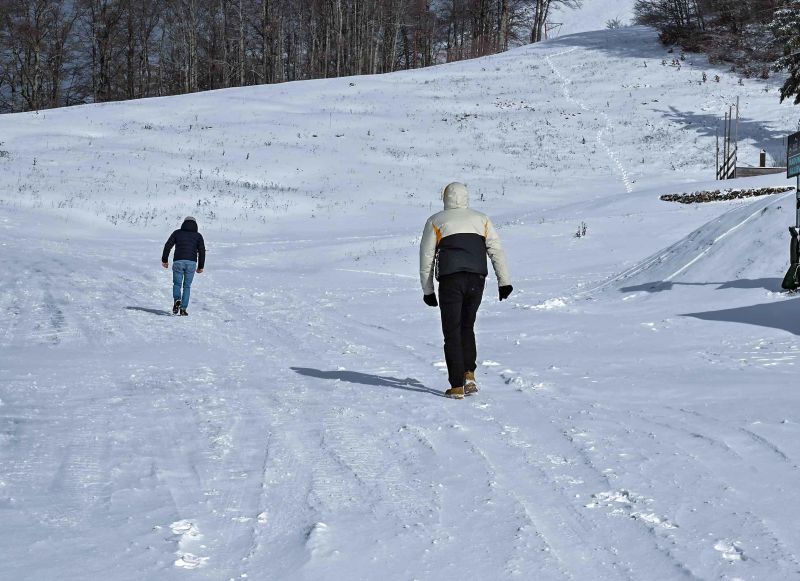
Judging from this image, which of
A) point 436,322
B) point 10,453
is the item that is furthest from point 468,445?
point 436,322

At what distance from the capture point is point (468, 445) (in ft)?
17.4

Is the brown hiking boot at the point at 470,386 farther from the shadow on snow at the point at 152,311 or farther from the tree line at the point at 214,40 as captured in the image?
the tree line at the point at 214,40

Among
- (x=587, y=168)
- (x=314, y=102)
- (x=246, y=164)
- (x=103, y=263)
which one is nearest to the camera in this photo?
(x=103, y=263)

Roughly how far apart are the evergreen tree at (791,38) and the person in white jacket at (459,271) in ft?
100

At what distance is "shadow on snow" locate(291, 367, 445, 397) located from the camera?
7398mm

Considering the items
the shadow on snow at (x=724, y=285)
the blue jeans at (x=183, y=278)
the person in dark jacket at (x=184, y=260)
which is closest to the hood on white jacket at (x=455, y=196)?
the shadow on snow at (x=724, y=285)

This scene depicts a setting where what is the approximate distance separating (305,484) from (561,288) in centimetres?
1077

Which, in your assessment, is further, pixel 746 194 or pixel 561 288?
pixel 746 194

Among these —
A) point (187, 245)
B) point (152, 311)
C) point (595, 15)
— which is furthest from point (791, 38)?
point (595, 15)

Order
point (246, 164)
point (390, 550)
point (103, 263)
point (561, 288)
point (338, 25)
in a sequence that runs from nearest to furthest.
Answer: point (390, 550) < point (561, 288) < point (103, 263) < point (246, 164) < point (338, 25)

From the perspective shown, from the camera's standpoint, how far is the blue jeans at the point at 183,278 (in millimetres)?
12906

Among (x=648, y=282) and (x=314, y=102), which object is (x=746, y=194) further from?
(x=314, y=102)

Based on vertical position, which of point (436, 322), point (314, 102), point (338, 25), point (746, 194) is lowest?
point (436, 322)

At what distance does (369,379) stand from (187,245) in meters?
6.51
